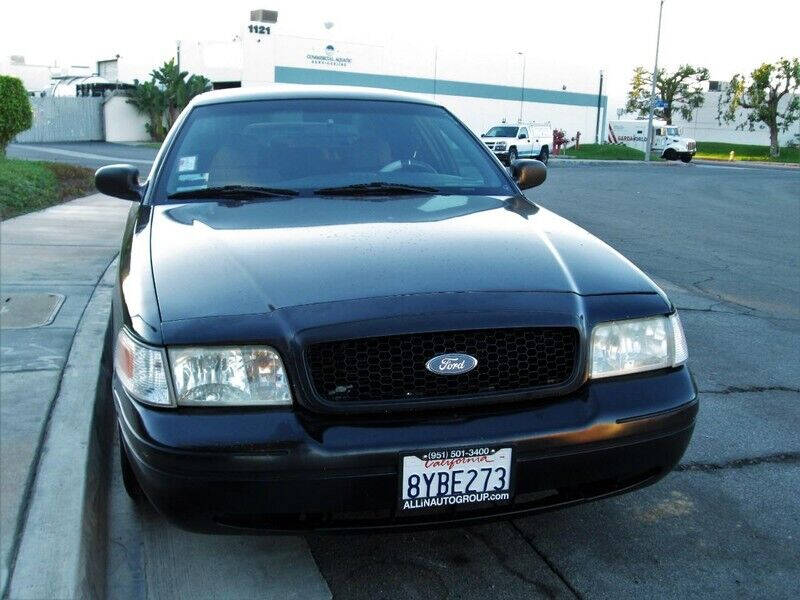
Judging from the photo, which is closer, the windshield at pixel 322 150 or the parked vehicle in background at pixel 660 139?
the windshield at pixel 322 150

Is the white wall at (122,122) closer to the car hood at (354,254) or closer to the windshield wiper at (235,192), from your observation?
the windshield wiper at (235,192)

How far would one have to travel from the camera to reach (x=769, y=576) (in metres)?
2.81

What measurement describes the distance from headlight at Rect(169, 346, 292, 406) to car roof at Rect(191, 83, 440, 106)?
220cm

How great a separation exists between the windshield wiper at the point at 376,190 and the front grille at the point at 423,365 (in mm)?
1397

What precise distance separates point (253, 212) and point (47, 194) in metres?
9.35

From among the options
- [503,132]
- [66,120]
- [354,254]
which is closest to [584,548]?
[354,254]

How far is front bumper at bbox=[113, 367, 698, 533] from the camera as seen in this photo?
2.36 metres

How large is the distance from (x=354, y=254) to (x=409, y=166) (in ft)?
4.43

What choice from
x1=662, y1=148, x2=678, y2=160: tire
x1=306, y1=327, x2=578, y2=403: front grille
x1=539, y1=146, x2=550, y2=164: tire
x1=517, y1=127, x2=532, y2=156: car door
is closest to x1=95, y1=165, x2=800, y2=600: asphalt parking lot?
x1=306, y1=327, x2=578, y2=403: front grille

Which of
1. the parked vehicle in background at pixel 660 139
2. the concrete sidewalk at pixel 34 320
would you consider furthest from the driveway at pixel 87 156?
the parked vehicle in background at pixel 660 139

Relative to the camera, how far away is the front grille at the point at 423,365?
246 cm

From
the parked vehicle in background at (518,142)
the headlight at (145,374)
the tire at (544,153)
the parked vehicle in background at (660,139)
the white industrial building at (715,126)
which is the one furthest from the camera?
the white industrial building at (715,126)

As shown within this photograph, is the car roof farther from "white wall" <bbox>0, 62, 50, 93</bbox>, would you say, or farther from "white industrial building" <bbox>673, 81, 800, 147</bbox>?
"white industrial building" <bbox>673, 81, 800, 147</bbox>

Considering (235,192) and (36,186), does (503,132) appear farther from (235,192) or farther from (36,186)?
(235,192)
